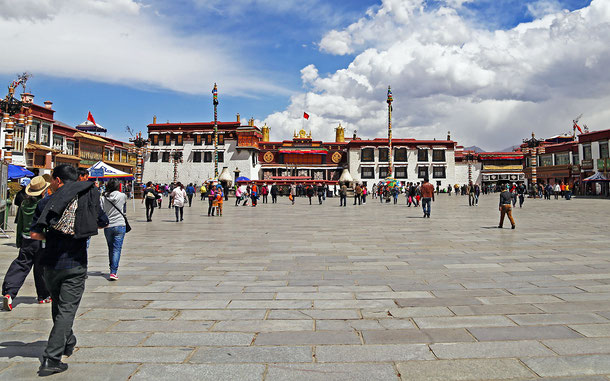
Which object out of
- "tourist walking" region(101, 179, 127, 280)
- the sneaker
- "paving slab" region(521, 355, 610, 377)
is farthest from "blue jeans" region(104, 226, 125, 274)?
"paving slab" region(521, 355, 610, 377)

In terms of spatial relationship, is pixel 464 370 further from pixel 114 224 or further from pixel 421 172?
pixel 421 172

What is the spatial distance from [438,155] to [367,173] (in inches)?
445

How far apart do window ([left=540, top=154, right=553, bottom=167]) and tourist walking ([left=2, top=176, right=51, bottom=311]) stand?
67104 mm

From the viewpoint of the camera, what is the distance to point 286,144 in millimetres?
65188

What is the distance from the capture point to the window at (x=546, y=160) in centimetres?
6072

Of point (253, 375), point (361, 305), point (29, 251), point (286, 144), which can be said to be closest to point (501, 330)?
point (361, 305)

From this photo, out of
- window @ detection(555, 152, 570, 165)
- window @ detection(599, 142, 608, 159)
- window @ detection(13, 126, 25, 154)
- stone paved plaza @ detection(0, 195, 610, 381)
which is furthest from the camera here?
window @ detection(555, 152, 570, 165)

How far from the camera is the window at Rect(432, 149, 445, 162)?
2559 inches

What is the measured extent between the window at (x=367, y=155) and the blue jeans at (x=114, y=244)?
193 feet

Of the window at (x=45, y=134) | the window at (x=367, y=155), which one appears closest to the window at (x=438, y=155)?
the window at (x=367, y=155)

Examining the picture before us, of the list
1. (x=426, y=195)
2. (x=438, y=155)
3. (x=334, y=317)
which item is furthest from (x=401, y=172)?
(x=334, y=317)

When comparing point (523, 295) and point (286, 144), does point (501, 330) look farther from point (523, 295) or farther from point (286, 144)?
point (286, 144)

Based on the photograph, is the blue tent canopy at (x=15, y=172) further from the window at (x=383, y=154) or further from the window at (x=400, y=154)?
the window at (x=400, y=154)

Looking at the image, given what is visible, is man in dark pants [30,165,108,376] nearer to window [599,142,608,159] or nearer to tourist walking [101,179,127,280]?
tourist walking [101,179,127,280]
